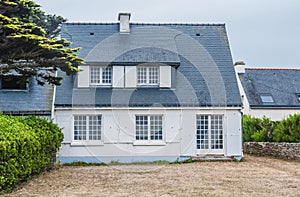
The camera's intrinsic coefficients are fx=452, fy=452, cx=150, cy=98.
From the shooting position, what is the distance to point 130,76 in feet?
69.4

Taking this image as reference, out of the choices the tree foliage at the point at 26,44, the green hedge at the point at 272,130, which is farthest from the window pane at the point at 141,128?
the green hedge at the point at 272,130

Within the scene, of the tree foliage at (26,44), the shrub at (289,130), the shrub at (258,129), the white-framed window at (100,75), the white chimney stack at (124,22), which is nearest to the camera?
the tree foliage at (26,44)

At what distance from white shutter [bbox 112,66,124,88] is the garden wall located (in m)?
8.47

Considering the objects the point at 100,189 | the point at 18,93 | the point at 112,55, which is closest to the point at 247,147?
the point at 112,55

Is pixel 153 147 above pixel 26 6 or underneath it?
underneath

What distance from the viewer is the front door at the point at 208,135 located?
2081 cm

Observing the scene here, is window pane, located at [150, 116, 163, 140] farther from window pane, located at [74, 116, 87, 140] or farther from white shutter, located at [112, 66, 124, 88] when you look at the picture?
window pane, located at [74, 116, 87, 140]

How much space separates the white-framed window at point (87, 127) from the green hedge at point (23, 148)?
9.88 ft

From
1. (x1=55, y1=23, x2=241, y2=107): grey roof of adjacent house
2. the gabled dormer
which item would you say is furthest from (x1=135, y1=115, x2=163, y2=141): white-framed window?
the gabled dormer

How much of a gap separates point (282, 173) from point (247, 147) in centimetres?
1079

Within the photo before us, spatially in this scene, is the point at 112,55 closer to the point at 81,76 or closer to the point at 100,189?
the point at 81,76

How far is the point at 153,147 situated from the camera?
20359mm

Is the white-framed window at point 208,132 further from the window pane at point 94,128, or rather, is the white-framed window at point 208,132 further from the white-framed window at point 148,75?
the window pane at point 94,128

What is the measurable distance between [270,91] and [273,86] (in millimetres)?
833
